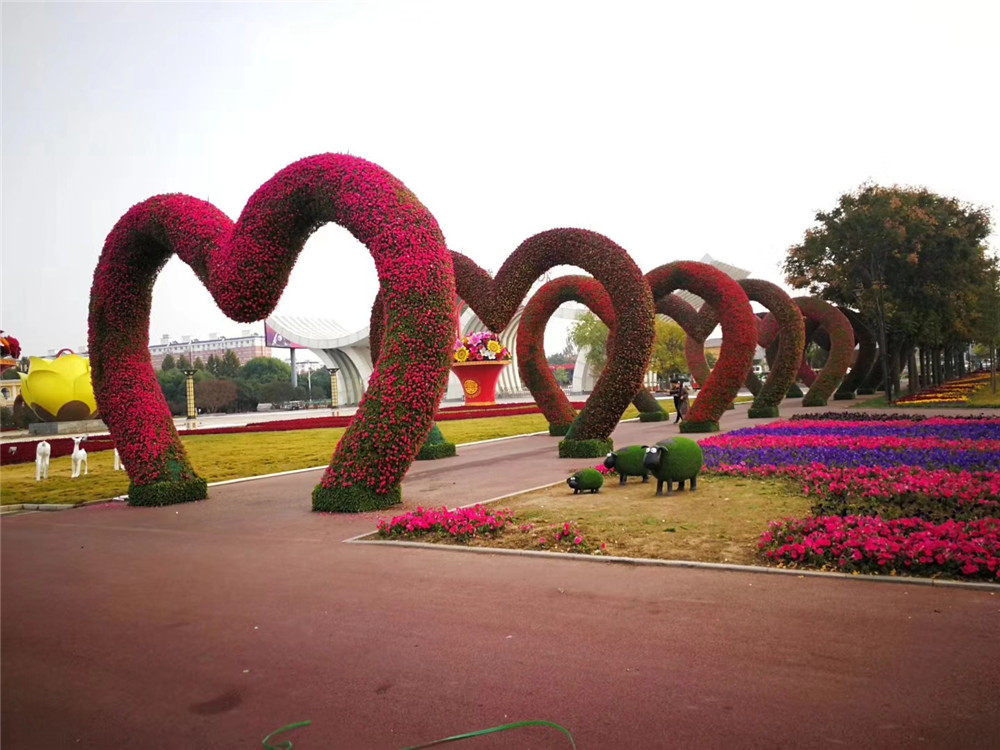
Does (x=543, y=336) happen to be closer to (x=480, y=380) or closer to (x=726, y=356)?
(x=726, y=356)

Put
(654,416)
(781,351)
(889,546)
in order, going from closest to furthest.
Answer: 1. (889,546)
2. (781,351)
3. (654,416)

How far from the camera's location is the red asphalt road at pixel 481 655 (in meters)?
3.50

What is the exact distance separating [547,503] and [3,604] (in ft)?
18.7

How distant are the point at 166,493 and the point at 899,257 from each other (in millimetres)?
27197

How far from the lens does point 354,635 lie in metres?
4.82

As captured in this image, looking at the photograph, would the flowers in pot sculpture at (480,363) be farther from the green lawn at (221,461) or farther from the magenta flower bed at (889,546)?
the magenta flower bed at (889,546)

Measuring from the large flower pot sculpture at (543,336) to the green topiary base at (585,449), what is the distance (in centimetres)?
502

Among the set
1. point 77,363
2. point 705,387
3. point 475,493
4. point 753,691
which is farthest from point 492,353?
point 753,691

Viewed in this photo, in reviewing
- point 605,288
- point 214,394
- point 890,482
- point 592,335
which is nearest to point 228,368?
point 214,394

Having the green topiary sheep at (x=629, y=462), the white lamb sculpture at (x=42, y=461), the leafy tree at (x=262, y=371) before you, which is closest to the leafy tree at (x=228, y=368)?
the leafy tree at (x=262, y=371)

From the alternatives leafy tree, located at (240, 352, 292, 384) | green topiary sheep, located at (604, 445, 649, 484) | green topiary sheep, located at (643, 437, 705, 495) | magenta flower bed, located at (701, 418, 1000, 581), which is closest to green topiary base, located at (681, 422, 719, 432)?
magenta flower bed, located at (701, 418, 1000, 581)

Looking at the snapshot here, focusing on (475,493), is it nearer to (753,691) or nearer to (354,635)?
(354,635)

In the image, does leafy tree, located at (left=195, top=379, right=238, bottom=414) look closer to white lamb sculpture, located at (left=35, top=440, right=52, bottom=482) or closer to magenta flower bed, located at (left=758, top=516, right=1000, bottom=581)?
white lamb sculpture, located at (left=35, top=440, right=52, bottom=482)

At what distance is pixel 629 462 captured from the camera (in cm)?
1059
